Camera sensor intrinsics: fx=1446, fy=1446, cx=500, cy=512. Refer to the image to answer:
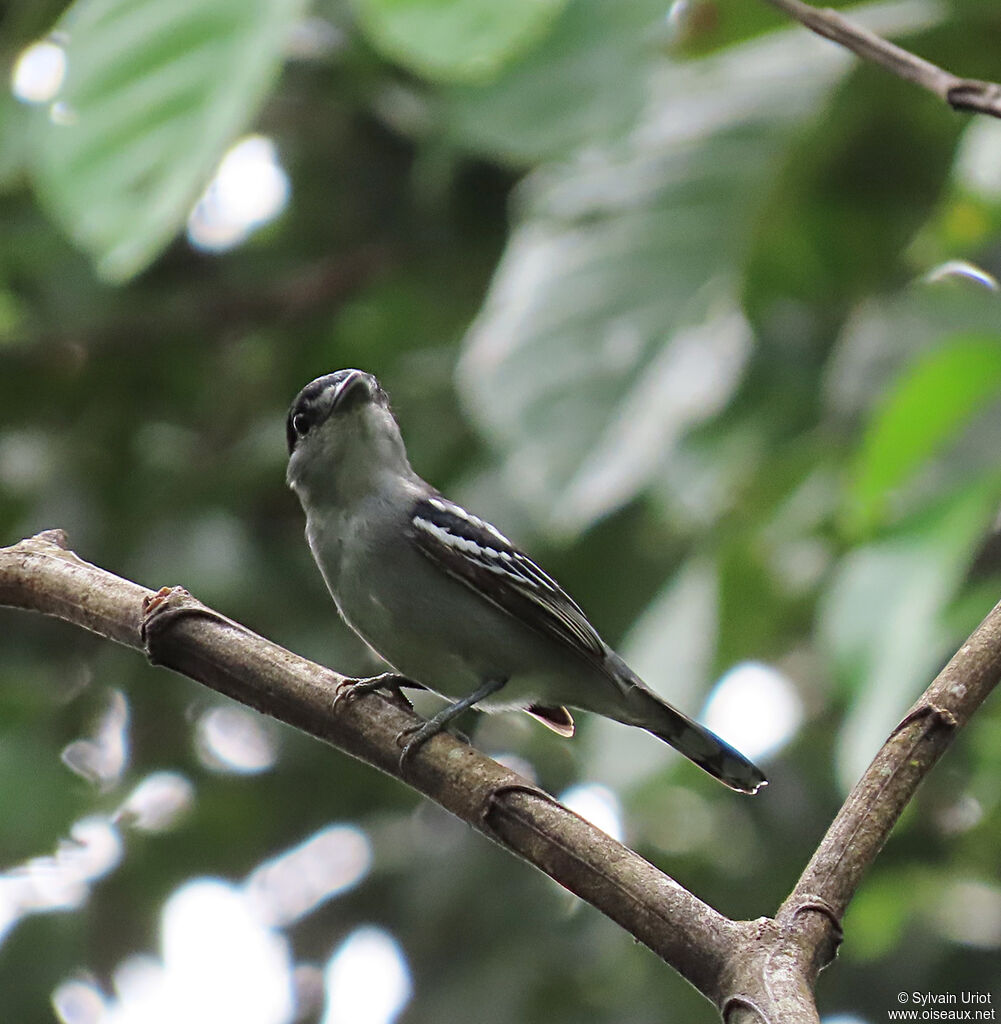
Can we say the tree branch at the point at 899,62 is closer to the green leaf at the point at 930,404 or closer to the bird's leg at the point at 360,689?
the green leaf at the point at 930,404

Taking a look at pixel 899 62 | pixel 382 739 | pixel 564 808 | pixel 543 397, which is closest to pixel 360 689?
pixel 382 739

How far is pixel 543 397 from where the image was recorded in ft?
14.4

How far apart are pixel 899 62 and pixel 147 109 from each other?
1720 mm

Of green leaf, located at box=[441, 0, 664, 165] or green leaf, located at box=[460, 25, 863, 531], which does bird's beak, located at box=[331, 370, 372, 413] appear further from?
green leaf, located at box=[441, 0, 664, 165]

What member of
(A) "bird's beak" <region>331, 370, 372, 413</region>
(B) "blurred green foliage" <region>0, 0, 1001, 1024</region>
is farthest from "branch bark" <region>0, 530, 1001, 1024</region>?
(A) "bird's beak" <region>331, 370, 372, 413</region>

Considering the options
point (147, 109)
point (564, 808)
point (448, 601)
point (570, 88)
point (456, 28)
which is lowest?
point (564, 808)

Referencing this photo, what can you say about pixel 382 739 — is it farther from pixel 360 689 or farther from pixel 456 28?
pixel 456 28

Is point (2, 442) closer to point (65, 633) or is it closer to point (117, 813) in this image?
point (65, 633)

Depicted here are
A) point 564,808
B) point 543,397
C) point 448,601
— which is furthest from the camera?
point 543,397

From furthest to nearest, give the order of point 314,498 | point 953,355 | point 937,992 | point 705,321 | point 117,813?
1. point 117,813
2. point 937,992
3. point 705,321
4. point 314,498
5. point 953,355

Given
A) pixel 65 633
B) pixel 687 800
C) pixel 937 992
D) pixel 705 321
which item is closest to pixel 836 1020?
pixel 937 992

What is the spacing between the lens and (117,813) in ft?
19.7

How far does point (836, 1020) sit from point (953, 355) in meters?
3.26

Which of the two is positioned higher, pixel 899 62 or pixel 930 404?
pixel 899 62
